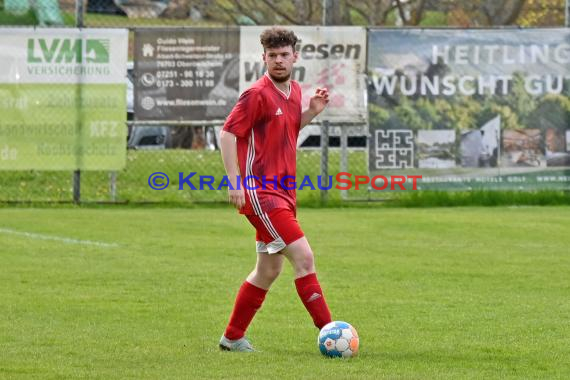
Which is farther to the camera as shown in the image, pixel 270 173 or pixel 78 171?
pixel 78 171

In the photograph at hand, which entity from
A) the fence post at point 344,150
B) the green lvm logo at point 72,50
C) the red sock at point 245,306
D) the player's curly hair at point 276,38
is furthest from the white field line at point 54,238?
the player's curly hair at point 276,38

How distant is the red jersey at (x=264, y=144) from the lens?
7.25 metres

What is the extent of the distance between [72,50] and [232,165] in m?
10.3

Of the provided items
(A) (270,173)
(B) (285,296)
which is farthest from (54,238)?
(A) (270,173)

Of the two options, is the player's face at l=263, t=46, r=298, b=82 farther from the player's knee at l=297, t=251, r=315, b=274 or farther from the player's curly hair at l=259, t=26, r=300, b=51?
the player's knee at l=297, t=251, r=315, b=274

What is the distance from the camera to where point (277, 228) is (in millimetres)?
7230

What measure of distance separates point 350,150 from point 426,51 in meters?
2.22

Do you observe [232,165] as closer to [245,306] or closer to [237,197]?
[237,197]

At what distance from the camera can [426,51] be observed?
57.2 feet

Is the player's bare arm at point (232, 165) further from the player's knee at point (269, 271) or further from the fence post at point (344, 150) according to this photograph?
the fence post at point (344, 150)

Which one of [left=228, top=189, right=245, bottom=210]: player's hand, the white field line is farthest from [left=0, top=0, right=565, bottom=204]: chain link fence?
[left=228, top=189, right=245, bottom=210]: player's hand

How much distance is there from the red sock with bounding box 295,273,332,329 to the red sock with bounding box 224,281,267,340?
10.9 inches

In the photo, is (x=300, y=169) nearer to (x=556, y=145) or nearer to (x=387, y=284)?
(x=556, y=145)

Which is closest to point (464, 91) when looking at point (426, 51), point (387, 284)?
point (426, 51)
